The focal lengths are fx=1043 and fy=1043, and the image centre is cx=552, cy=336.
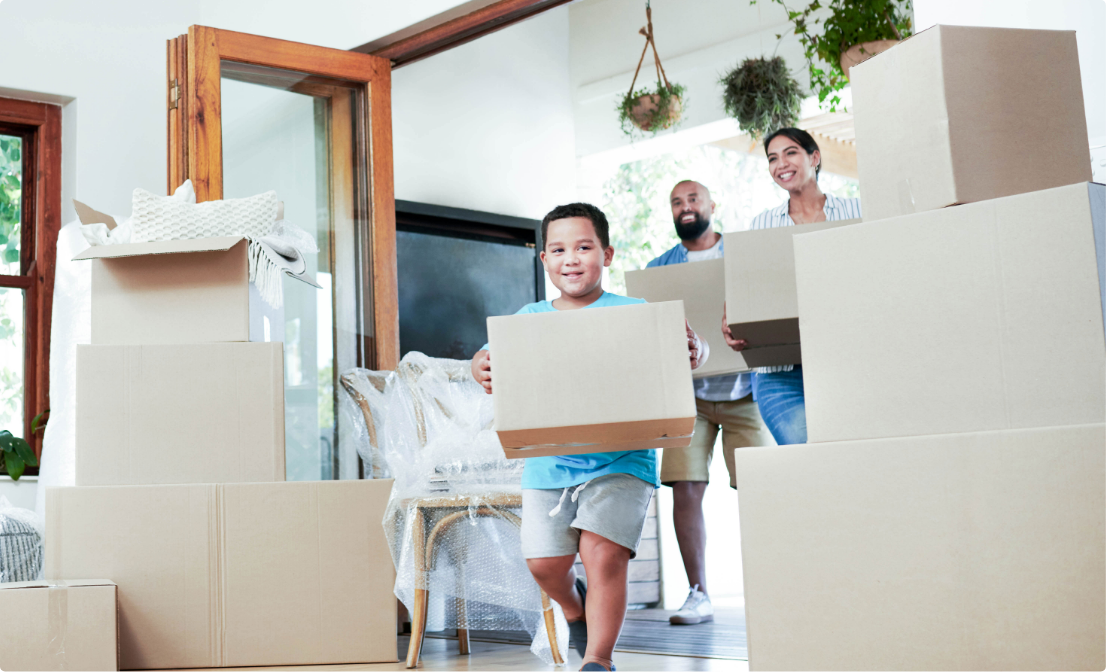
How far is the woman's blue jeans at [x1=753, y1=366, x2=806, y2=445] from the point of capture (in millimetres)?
2168

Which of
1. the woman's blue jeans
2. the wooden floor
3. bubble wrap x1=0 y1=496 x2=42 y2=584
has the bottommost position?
the wooden floor

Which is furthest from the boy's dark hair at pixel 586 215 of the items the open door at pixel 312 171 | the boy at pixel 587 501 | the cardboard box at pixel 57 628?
the open door at pixel 312 171

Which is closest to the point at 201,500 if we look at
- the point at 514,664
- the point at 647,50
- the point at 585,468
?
the point at 514,664

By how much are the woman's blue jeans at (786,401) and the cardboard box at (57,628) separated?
4.56 feet

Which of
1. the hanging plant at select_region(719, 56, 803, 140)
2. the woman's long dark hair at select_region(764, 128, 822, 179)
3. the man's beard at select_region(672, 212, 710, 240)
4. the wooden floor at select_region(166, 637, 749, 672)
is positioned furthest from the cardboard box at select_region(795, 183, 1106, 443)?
the hanging plant at select_region(719, 56, 803, 140)

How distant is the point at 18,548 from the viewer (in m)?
2.49

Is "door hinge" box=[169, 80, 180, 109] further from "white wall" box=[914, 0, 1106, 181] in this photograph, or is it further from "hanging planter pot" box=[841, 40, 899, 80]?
"white wall" box=[914, 0, 1106, 181]

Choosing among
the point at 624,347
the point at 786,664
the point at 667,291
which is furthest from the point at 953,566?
the point at 667,291

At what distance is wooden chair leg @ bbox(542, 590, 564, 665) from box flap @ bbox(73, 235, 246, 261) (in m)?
1.03

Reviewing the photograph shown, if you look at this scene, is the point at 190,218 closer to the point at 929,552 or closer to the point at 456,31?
the point at 456,31

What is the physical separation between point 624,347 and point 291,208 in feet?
6.55

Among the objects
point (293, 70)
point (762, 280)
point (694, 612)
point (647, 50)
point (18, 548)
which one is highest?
point (647, 50)

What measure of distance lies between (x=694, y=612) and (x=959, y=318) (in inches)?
85.4

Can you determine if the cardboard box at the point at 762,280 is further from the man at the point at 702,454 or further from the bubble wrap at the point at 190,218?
the man at the point at 702,454
